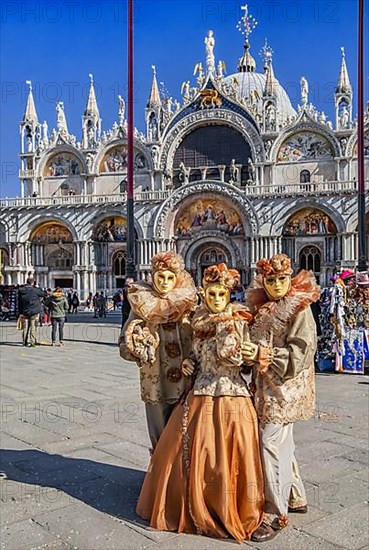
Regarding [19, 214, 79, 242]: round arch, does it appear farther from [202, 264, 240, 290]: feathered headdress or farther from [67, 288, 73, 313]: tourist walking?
[202, 264, 240, 290]: feathered headdress

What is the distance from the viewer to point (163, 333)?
13.0 feet

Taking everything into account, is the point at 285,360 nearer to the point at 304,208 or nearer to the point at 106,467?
the point at 106,467

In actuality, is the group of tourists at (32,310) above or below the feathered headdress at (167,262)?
below

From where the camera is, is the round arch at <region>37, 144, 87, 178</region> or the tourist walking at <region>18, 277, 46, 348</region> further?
the round arch at <region>37, 144, 87, 178</region>

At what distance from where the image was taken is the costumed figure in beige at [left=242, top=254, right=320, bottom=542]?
362 centimetres

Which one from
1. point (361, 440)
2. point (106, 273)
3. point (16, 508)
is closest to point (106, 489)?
point (16, 508)

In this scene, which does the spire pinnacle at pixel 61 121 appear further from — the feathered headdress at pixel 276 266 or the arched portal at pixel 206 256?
the feathered headdress at pixel 276 266

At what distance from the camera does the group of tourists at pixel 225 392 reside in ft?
11.7

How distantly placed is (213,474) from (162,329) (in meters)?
0.97

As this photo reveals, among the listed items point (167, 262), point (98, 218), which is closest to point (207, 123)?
point (98, 218)

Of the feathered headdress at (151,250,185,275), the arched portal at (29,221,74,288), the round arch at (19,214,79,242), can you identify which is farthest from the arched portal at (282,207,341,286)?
the feathered headdress at (151,250,185,275)

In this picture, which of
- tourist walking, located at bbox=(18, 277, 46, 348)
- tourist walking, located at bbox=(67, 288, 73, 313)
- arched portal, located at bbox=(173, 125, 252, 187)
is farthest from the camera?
arched portal, located at bbox=(173, 125, 252, 187)

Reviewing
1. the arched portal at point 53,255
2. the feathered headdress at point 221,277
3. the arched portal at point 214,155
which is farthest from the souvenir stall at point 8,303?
the feathered headdress at point 221,277

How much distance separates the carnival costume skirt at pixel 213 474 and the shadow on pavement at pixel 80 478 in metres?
0.34
